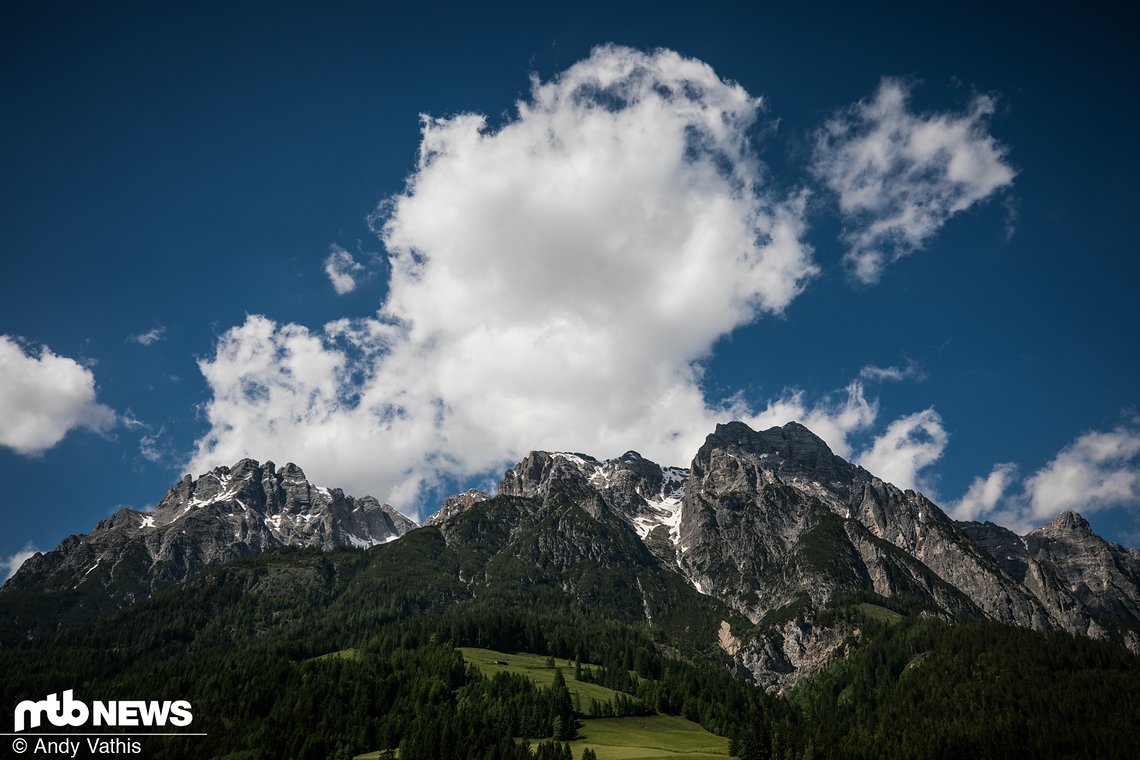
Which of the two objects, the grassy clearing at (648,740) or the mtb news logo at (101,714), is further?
the grassy clearing at (648,740)

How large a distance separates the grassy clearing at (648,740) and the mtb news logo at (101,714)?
263 ft

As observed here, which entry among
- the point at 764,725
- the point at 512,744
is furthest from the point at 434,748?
the point at 764,725

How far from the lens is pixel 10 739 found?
14312 centimetres

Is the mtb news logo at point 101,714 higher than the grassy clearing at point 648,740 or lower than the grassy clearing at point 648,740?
higher

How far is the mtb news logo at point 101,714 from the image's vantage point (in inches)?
5950

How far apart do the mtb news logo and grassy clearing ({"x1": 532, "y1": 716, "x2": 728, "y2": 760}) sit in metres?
80.3

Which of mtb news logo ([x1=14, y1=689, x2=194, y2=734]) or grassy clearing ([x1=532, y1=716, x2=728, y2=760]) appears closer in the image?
mtb news logo ([x1=14, y1=689, x2=194, y2=734])

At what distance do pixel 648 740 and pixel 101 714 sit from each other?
120 m

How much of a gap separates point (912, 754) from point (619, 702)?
7181 centimetres

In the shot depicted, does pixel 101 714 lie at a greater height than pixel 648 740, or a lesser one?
greater

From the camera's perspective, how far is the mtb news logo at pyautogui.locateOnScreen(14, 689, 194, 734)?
151125mm

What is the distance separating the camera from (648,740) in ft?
559

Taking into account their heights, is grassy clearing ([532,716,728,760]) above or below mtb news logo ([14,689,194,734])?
A: below

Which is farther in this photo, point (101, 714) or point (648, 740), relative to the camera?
point (648, 740)
